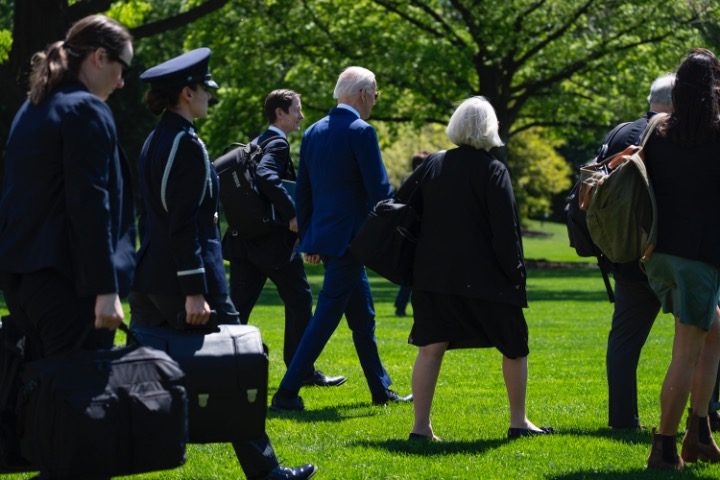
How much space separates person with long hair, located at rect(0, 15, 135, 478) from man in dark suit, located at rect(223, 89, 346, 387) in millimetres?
4164

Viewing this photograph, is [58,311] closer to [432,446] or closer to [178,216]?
[178,216]

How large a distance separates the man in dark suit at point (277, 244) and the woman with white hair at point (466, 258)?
1920 mm

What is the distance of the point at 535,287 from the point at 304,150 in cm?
2163

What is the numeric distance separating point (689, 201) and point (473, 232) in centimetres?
134

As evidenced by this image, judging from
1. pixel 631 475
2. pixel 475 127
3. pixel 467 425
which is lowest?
pixel 467 425

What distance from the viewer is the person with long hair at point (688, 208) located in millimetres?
6523

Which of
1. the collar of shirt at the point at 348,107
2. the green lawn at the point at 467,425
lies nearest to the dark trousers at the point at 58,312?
the green lawn at the point at 467,425

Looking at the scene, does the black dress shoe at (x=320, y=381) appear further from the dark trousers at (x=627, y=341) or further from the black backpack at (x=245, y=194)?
the dark trousers at (x=627, y=341)

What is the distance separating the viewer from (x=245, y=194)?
9477mm

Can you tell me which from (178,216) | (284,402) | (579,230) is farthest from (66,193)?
(284,402)

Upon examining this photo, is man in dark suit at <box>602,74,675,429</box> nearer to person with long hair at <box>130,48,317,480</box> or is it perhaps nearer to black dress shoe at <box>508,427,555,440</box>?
black dress shoe at <box>508,427,555,440</box>

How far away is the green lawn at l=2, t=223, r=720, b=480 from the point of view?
22.6 ft

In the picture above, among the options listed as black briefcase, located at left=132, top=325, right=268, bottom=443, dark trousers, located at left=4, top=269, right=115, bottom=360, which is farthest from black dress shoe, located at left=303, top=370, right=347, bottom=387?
dark trousers, located at left=4, top=269, right=115, bottom=360

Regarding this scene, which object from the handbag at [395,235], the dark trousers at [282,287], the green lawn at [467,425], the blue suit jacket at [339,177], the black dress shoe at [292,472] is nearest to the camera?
the black dress shoe at [292,472]
